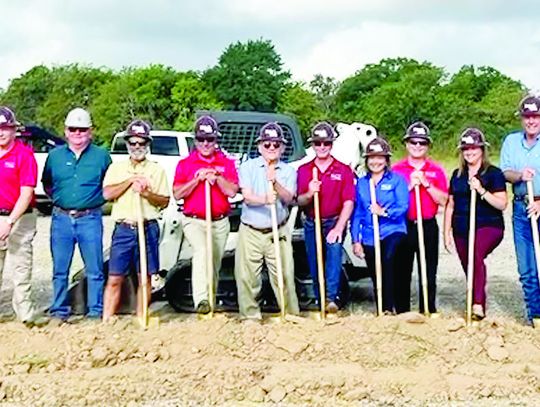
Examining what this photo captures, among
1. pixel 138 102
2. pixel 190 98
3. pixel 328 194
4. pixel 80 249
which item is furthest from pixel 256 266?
pixel 138 102

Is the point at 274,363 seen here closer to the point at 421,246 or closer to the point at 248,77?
the point at 421,246

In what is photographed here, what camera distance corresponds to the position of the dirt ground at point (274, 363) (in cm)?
609

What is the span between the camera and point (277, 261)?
7.61m

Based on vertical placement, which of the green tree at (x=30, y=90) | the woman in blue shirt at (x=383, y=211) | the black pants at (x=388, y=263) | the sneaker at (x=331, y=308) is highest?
the green tree at (x=30, y=90)

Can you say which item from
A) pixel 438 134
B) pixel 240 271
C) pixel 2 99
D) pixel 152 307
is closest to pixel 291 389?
pixel 240 271

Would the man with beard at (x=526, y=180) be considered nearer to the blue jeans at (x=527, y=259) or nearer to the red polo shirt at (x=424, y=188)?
the blue jeans at (x=527, y=259)

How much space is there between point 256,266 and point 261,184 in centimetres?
74

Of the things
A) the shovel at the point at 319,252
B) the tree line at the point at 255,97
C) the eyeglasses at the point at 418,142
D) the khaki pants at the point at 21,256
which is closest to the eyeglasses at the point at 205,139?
the shovel at the point at 319,252

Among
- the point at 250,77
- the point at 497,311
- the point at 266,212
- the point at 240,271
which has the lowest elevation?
the point at 497,311

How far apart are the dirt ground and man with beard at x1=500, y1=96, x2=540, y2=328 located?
2.58 feet

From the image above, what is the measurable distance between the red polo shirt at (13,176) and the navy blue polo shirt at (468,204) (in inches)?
143

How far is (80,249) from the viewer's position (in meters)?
7.64

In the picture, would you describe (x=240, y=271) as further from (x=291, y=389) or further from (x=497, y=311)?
(x=497, y=311)

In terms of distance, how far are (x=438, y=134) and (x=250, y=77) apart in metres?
10.7
